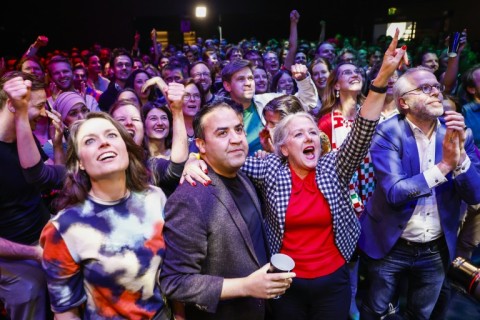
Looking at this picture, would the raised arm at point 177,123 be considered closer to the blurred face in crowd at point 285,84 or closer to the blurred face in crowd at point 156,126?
the blurred face in crowd at point 156,126

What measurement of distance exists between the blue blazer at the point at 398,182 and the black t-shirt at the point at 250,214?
2.57 ft

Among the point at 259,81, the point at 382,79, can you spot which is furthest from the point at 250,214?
the point at 259,81

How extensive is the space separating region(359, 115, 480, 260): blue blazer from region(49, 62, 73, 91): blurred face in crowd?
3.19m

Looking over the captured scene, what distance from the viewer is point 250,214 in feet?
5.48

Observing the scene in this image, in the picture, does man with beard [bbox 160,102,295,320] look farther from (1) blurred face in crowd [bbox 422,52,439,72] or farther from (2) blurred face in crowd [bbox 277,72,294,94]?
(1) blurred face in crowd [bbox 422,52,439,72]

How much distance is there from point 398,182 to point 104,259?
4.84 feet

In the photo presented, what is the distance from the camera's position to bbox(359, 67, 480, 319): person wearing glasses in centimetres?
205

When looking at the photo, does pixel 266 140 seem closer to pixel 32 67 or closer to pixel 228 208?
pixel 228 208

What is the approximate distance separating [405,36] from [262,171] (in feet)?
51.2

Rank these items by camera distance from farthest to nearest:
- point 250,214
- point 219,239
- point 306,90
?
1. point 306,90
2. point 250,214
3. point 219,239

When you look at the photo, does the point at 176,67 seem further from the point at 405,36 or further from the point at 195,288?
the point at 405,36

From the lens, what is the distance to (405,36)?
601 inches

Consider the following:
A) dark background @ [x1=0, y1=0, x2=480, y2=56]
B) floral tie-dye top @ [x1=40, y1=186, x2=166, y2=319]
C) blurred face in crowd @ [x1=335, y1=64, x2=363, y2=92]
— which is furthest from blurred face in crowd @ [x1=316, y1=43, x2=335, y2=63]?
dark background @ [x1=0, y1=0, x2=480, y2=56]

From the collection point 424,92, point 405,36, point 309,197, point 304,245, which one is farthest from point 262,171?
point 405,36
